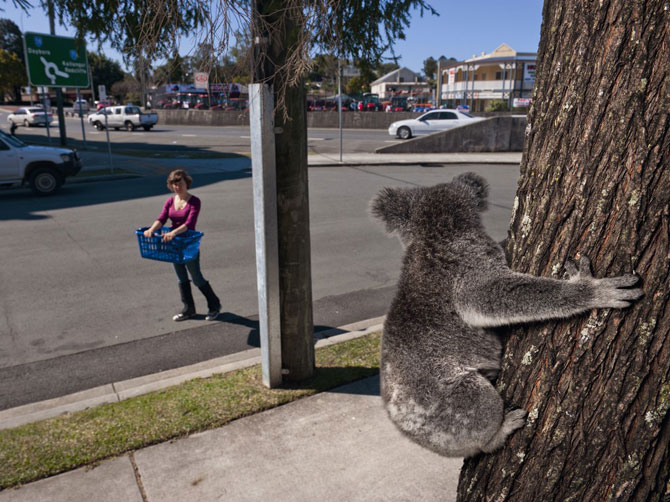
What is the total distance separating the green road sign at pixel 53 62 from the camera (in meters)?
15.8

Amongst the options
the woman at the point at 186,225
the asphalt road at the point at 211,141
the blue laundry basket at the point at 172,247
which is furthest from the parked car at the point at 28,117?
the blue laundry basket at the point at 172,247

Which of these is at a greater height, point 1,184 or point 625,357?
point 625,357

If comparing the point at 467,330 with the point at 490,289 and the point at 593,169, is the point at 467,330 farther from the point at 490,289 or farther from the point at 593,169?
the point at 593,169

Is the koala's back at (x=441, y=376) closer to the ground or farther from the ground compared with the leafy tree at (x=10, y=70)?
closer to the ground

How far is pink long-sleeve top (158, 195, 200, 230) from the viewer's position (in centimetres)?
656

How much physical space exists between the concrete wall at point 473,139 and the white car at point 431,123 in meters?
2.93

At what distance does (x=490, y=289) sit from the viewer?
6.69ft

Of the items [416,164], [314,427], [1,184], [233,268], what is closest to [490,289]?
[314,427]

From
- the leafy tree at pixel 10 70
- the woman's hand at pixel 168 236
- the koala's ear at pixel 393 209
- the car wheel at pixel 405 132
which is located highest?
the leafy tree at pixel 10 70

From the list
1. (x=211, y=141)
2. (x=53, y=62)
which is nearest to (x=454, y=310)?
(x=53, y=62)

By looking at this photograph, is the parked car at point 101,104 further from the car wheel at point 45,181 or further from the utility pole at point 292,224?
the utility pole at point 292,224

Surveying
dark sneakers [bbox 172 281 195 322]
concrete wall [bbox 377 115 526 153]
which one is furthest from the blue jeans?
concrete wall [bbox 377 115 526 153]

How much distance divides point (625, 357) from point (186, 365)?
4816 millimetres

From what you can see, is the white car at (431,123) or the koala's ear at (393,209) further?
the white car at (431,123)
